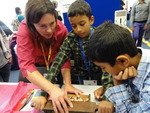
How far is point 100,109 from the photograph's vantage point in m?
0.75

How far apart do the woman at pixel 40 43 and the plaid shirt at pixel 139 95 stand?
0.24 m

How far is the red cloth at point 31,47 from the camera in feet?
3.37

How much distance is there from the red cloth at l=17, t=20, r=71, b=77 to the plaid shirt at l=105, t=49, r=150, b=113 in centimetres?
52

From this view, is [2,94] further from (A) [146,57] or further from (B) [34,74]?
(A) [146,57]

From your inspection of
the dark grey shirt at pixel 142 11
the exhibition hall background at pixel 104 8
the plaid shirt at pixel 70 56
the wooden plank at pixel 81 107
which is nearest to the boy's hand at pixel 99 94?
the plaid shirt at pixel 70 56

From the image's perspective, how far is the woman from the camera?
893 millimetres

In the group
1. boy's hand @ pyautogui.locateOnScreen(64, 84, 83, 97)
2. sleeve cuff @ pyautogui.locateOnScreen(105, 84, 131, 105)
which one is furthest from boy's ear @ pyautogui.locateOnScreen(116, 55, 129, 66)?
boy's hand @ pyautogui.locateOnScreen(64, 84, 83, 97)

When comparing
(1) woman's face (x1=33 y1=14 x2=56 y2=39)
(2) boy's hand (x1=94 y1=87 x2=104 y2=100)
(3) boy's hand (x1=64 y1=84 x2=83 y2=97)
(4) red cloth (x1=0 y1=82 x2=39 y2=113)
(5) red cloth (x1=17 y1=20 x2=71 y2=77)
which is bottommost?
(4) red cloth (x1=0 y1=82 x2=39 y2=113)

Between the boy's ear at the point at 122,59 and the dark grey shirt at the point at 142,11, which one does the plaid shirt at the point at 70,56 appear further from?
the dark grey shirt at the point at 142,11

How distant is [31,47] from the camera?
1.10m

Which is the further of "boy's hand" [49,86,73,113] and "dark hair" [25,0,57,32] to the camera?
"dark hair" [25,0,57,32]

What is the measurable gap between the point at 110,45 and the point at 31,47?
0.66 m

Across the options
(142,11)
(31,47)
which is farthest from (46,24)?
(142,11)

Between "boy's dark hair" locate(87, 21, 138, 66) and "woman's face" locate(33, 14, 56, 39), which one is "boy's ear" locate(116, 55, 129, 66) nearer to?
"boy's dark hair" locate(87, 21, 138, 66)
